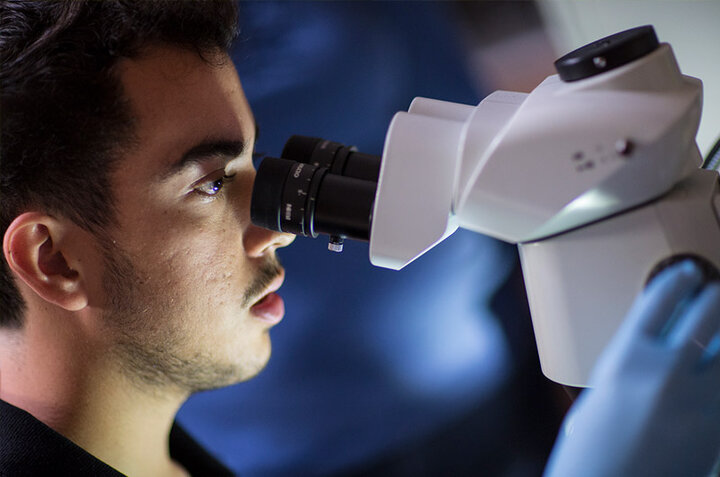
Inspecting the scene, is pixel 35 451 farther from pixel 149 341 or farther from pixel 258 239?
pixel 258 239

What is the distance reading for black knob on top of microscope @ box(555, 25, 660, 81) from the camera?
0.48 metres

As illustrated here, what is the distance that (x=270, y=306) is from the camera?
3.02 ft

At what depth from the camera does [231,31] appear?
0.87m

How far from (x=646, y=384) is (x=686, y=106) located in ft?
0.74

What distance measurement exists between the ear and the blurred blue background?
1.34 ft

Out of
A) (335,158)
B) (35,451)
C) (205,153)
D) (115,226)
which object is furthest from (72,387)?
(335,158)

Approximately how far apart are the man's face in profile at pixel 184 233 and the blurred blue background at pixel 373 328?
212 millimetres

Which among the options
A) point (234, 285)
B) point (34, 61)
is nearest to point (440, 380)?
point (234, 285)

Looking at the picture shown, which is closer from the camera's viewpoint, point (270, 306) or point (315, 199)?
point (315, 199)

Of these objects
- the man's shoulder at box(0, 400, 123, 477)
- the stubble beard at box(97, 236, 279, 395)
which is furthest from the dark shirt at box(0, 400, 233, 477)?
the stubble beard at box(97, 236, 279, 395)

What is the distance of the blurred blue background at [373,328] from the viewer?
3.20ft

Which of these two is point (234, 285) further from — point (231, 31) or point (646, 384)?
point (646, 384)

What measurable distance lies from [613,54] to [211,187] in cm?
52

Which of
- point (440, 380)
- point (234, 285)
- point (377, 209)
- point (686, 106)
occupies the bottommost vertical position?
point (440, 380)
